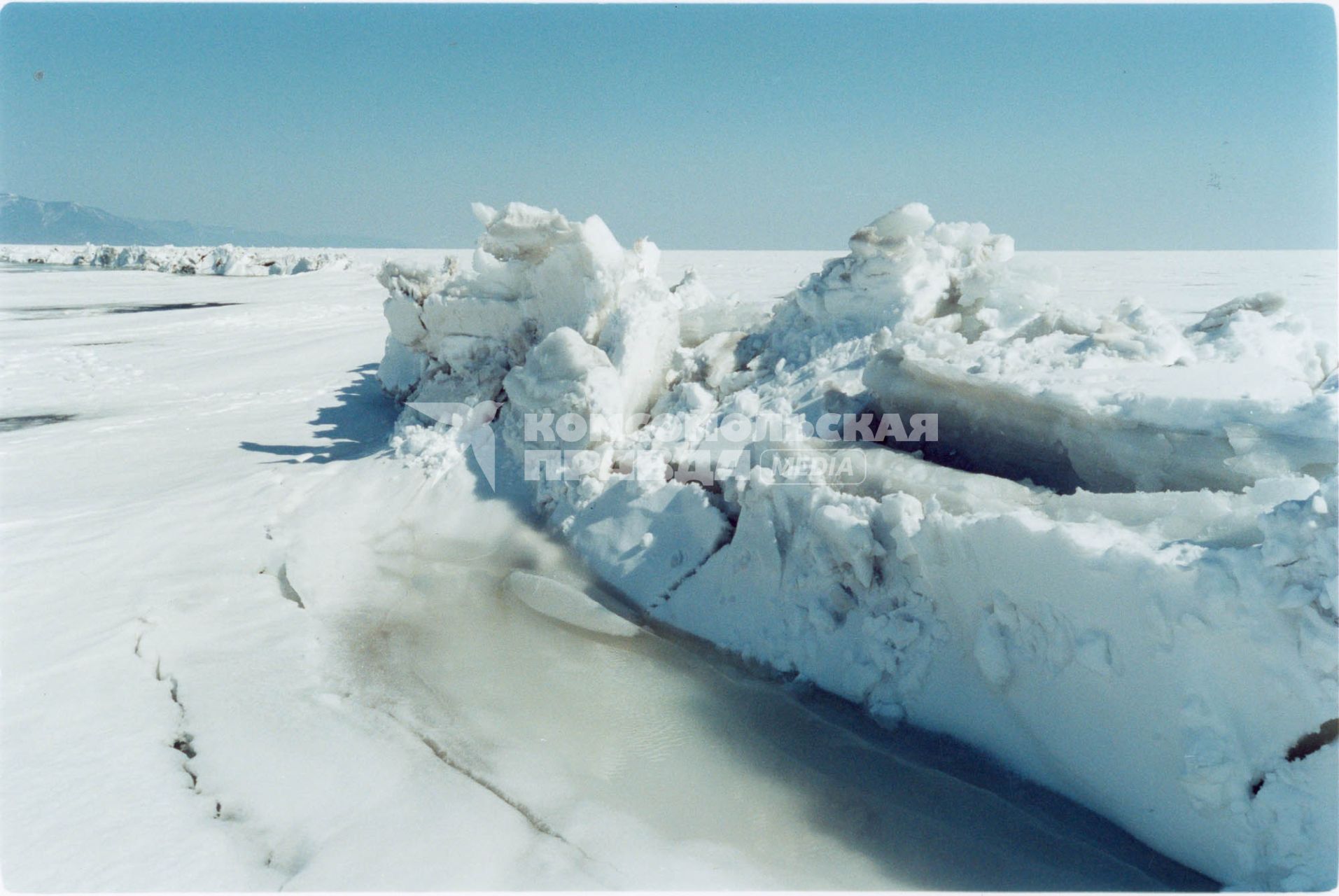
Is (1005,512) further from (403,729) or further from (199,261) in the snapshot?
(199,261)

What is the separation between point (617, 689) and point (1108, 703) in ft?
6.87

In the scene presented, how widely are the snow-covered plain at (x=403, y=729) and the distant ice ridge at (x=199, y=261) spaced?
2237cm

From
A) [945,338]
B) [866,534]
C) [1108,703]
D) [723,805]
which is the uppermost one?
[945,338]

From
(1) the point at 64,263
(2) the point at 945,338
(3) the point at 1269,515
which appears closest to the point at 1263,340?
(2) the point at 945,338

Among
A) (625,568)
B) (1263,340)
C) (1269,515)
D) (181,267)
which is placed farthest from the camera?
(181,267)

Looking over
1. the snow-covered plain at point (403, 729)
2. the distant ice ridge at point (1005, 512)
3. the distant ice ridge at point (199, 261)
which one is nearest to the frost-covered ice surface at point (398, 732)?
→ the snow-covered plain at point (403, 729)

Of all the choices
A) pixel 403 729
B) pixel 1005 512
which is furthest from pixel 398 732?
pixel 1005 512

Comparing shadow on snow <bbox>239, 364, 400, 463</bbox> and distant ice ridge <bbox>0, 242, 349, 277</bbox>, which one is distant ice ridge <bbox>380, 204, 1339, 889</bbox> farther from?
distant ice ridge <bbox>0, 242, 349, 277</bbox>

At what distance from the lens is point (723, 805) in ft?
10.2

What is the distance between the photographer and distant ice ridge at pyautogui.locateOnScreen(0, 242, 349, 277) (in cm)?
2666

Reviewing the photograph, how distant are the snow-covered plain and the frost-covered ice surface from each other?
0.01m

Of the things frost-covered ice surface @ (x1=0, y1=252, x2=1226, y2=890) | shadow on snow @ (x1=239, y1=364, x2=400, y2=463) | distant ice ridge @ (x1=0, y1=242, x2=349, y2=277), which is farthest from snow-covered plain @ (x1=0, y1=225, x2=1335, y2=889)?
distant ice ridge @ (x1=0, y1=242, x2=349, y2=277)

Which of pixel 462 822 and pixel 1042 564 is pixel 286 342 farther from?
pixel 1042 564

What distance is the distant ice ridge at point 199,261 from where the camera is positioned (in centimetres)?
2666
